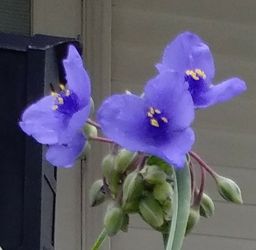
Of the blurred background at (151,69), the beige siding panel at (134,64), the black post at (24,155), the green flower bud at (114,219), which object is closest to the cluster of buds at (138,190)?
the green flower bud at (114,219)

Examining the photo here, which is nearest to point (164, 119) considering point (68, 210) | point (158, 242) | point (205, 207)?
point (205, 207)

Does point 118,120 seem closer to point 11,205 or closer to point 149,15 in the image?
point 11,205

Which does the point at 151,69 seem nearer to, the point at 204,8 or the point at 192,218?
the point at 204,8

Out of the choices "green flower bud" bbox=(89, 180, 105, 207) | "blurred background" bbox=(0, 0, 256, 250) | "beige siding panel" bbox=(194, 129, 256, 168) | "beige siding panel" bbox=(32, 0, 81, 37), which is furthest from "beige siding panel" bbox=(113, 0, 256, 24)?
"green flower bud" bbox=(89, 180, 105, 207)

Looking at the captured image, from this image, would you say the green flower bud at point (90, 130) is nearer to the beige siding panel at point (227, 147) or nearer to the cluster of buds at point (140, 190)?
the cluster of buds at point (140, 190)

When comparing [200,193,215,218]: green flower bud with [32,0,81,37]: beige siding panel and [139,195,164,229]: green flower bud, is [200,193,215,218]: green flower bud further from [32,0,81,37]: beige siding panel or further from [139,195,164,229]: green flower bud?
[32,0,81,37]: beige siding panel

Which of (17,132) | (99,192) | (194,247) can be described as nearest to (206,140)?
(194,247)
